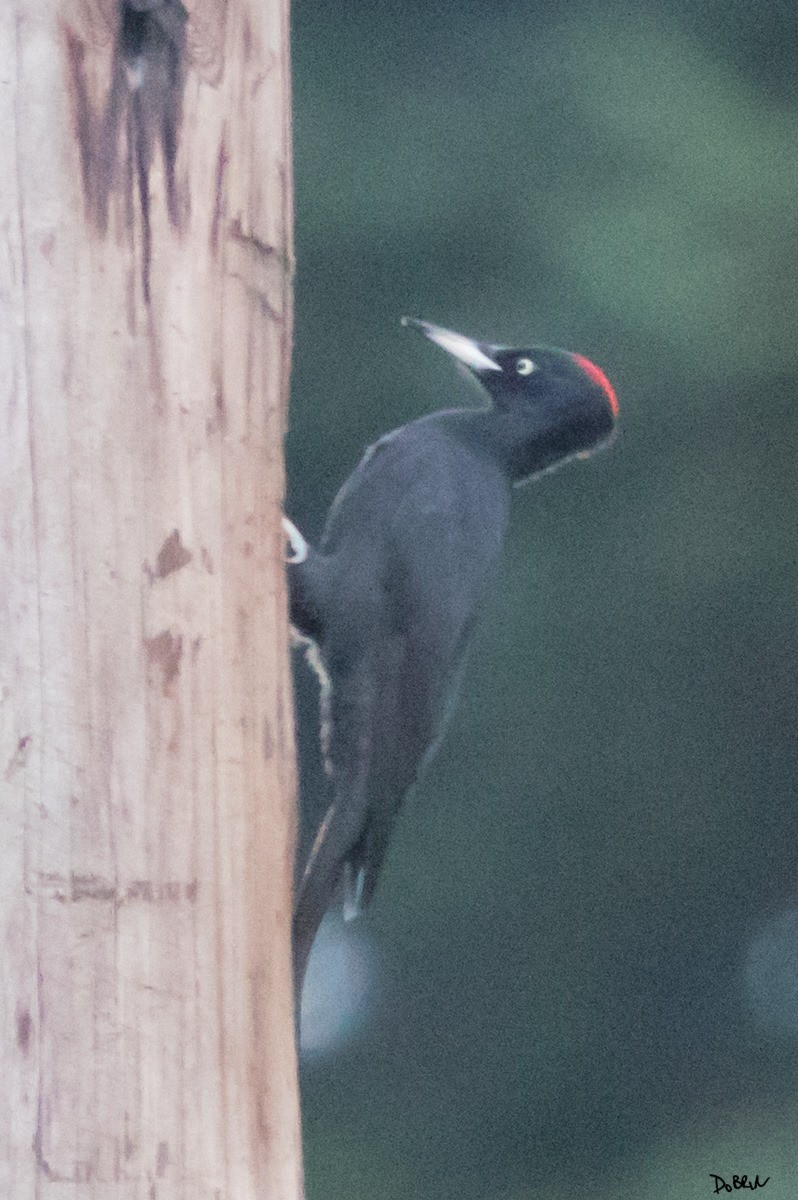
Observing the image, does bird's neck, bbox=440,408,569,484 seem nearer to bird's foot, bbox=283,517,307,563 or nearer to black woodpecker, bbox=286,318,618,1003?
black woodpecker, bbox=286,318,618,1003

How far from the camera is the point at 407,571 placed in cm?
Result: 119

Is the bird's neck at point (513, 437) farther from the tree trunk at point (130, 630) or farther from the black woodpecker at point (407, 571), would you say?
the tree trunk at point (130, 630)

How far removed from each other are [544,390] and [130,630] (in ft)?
2.22

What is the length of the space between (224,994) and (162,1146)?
0.08 meters

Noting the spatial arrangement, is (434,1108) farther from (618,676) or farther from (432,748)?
(618,676)

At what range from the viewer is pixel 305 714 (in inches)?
44.3

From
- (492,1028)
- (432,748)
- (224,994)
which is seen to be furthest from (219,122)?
(492,1028)

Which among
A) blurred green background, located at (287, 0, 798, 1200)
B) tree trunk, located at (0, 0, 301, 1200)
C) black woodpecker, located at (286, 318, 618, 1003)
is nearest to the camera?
tree trunk, located at (0, 0, 301, 1200)

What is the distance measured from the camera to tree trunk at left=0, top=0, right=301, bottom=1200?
68 centimetres
